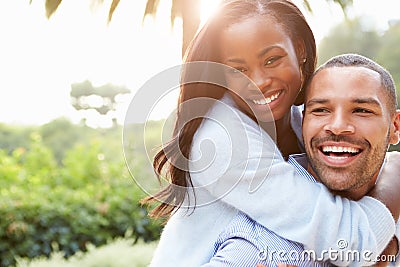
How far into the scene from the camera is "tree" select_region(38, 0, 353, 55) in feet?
11.5

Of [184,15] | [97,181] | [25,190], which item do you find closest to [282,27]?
[184,15]

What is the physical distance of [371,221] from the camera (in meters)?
1.62

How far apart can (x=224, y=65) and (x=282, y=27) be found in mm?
175

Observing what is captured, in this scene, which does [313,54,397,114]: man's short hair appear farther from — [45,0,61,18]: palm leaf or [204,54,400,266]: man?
[45,0,61,18]: palm leaf

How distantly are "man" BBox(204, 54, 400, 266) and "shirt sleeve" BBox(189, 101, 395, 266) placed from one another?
0.03 meters

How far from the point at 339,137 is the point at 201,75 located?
40 cm

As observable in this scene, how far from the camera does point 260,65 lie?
1.70 m

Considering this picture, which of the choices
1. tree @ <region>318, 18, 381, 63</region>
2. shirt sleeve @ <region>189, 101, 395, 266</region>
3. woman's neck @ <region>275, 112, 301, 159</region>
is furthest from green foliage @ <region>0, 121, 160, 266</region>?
tree @ <region>318, 18, 381, 63</region>

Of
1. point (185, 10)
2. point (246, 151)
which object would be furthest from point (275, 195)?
point (185, 10)

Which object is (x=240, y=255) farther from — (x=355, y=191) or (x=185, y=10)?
(x=185, y=10)

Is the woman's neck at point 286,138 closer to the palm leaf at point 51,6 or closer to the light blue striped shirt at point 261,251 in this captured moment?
the light blue striped shirt at point 261,251

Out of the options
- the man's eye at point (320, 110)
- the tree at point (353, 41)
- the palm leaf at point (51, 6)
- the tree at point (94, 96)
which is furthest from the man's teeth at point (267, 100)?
the tree at point (94, 96)

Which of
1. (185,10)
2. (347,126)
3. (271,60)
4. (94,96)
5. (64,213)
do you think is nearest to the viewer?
(347,126)

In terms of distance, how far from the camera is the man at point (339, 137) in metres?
1.61
